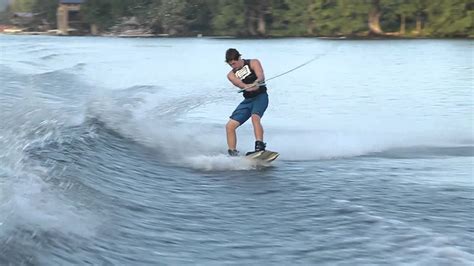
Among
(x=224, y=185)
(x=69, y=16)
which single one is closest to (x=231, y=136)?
(x=224, y=185)

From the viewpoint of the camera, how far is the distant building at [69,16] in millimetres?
82375

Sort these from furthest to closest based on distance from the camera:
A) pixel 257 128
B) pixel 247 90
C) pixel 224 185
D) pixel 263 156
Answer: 1. pixel 247 90
2. pixel 257 128
3. pixel 263 156
4. pixel 224 185

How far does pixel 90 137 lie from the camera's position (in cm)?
1110

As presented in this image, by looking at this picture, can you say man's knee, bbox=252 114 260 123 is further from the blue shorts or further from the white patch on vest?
the white patch on vest

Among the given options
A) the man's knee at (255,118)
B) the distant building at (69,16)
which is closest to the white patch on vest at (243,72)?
the man's knee at (255,118)

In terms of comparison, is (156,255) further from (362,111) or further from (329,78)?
(329,78)

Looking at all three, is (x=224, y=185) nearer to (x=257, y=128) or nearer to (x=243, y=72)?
(x=257, y=128)

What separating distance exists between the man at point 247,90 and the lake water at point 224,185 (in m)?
0.45

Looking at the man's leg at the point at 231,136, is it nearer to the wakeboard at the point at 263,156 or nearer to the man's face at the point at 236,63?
the wakeboard at the point at 263,156

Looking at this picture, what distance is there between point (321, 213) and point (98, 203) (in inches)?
74.4

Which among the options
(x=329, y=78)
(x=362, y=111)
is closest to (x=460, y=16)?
(x=329, y=78)

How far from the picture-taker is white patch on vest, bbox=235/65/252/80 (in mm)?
10078

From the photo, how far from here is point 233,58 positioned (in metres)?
9.96

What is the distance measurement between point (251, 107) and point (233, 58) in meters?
0.70
